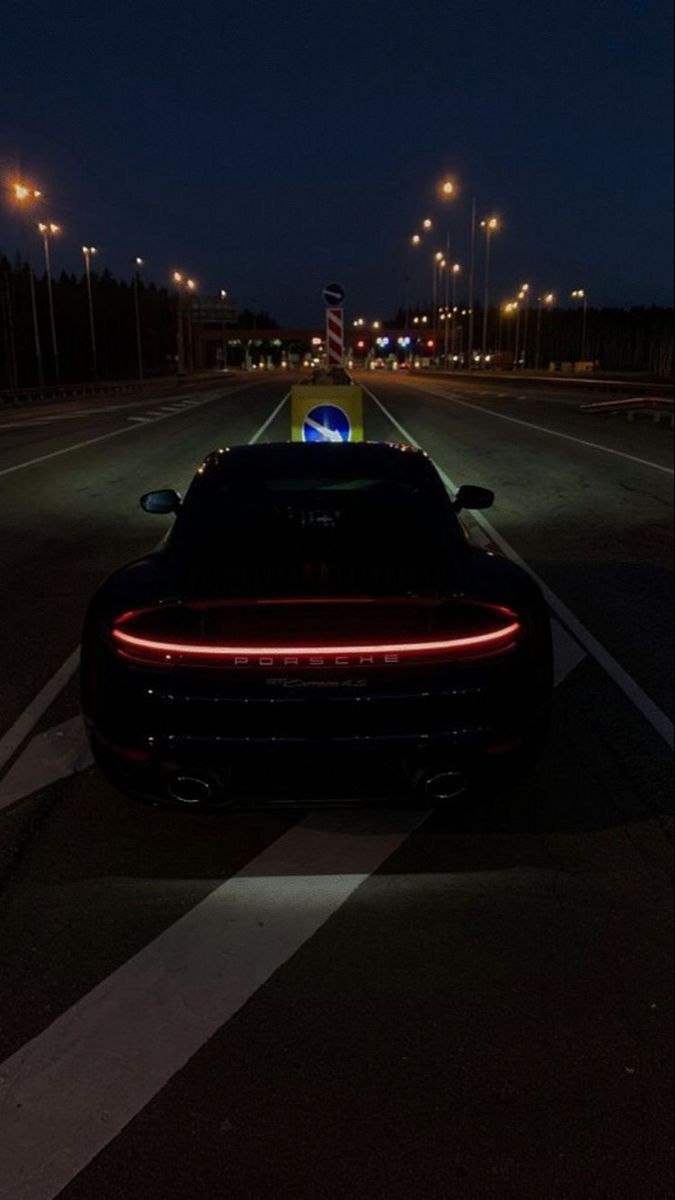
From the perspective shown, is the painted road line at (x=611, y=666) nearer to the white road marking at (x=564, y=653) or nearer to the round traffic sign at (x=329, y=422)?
the white road marking at (x=564, y=653)

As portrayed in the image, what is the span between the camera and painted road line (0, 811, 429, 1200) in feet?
8.47

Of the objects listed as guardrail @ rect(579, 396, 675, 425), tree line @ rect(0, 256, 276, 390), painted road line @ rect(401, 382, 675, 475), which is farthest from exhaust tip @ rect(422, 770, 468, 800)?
tree line @ rect(0, 256, 276, 390)

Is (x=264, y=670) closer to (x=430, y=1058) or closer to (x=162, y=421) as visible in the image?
(x=430, y=1058)

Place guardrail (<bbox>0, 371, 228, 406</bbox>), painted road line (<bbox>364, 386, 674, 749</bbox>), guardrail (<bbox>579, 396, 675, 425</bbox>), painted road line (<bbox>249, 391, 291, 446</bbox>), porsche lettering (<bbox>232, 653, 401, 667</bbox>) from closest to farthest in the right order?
porsche lettering (<bbox>232, 653, 401, 667</bbox>)
painted road line (<bbox>364, 386, 674, 749</bbox>)
painted road line (<bbox>249, 391, 291, 446</bbox>)
guardrail (<bbox>579, 396, 675, 425</bbox>)
guardrail (<bbox>0, 371, 228, 406</bbox>)

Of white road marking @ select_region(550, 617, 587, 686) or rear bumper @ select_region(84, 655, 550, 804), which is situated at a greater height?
rear bumper @ select_region(84, 655, 550, 804)

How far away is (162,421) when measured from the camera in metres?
32.8

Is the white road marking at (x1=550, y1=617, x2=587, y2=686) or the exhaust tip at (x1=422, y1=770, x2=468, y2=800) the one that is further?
the white road marking at (x1=550, y1=617, x2=587, y2=686)

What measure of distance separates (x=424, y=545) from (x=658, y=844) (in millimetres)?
1519

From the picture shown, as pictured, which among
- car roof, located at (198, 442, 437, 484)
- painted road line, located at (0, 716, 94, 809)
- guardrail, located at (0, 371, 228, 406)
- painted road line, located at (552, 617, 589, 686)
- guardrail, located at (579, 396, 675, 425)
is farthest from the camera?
guardrail, located at (0, 371, 228, 406)

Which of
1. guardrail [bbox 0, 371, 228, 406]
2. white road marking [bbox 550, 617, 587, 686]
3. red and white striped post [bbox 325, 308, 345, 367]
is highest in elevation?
red and white striped post [bbox 325, 308, 345, 367]

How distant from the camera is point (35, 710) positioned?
572 centimetres

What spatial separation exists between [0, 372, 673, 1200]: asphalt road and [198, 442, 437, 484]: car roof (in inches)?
60.2

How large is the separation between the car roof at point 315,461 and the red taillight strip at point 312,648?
5.07 ft

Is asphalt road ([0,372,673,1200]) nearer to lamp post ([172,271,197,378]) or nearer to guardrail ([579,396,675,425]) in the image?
guardrail ([579,396,675,425])
